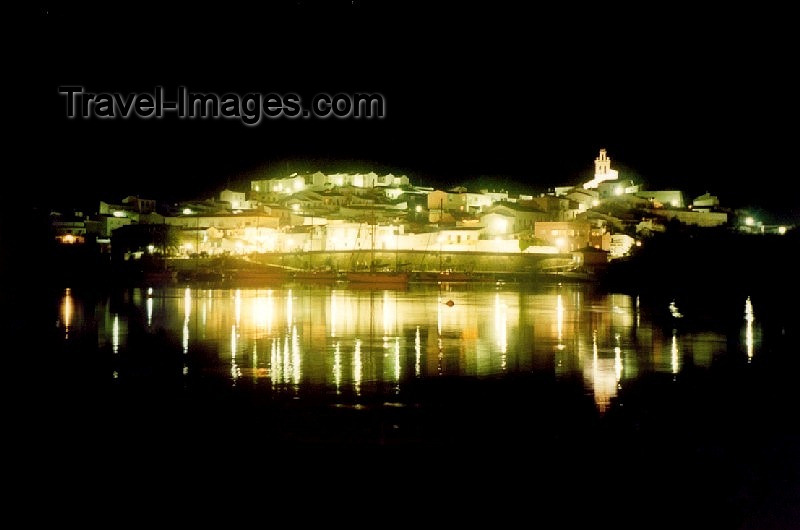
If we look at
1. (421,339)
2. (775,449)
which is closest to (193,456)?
(775,449)

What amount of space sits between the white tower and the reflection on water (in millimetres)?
44666

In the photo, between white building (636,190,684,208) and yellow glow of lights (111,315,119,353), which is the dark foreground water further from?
white building (636,190,684,208)

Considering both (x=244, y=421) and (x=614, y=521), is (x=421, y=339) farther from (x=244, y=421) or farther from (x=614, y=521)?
(x=614, y=521)

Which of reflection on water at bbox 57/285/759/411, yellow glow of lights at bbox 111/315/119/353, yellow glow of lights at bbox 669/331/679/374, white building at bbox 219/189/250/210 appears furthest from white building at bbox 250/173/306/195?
yellow glow of lights at bbox 669/331/679/374

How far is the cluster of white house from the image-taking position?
52031mm

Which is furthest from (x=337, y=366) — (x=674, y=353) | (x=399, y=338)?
(x=674, y=353)

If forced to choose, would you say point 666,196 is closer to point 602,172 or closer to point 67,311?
point 602,172

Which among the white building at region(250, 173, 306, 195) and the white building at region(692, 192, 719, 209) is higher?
the white building at region(250, 173, 306, 195)

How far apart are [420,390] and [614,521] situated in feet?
15.2

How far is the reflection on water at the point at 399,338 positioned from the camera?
470 inches

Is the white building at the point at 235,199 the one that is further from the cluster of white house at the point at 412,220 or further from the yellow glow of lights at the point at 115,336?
the yellow glow of lights at the point at 115,336

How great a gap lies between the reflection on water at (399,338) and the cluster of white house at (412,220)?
23.8m

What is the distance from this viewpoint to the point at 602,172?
73125 millimetres

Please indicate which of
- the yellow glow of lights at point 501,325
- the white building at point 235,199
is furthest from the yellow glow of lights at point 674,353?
the white building at point 235,199
